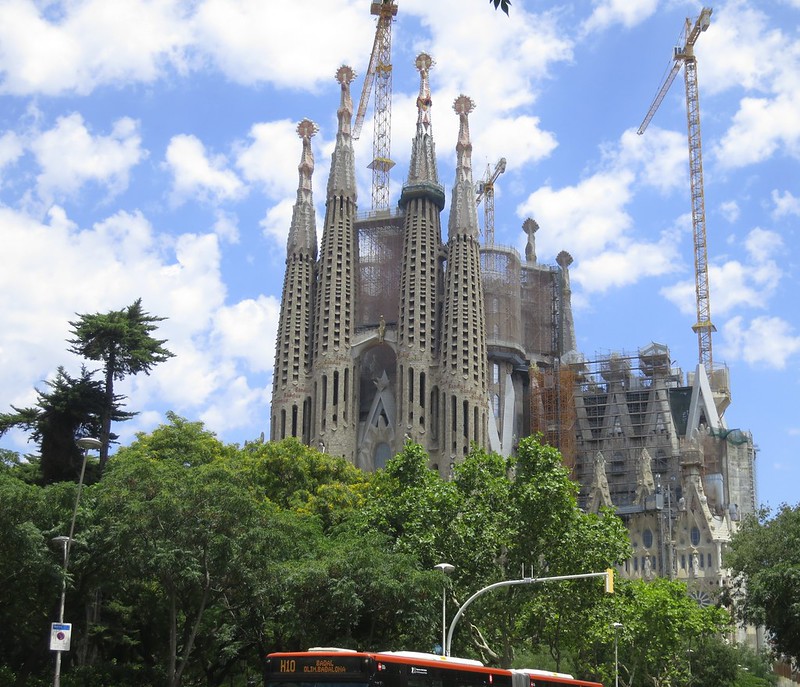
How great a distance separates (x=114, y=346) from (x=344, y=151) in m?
56.8

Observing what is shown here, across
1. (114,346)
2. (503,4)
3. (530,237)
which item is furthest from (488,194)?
(503,4)

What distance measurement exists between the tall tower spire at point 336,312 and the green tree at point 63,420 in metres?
44.9

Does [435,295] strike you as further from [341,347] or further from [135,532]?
[135,532]

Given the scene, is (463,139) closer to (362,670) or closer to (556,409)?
(556,409)

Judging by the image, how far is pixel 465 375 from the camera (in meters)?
104

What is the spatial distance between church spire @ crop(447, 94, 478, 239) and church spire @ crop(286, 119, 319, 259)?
13.2m

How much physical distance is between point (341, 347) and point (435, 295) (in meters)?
9.80

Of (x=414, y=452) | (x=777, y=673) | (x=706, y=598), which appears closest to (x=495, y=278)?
(x=706, y=598)

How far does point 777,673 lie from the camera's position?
278 ft

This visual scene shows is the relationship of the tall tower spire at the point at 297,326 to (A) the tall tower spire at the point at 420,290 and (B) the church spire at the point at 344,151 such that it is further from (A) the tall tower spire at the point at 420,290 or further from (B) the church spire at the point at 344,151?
(A) the tall tower spire at the point at 420,290

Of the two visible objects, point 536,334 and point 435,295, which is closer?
point 435,295

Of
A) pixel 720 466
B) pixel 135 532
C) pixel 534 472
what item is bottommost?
pixel 135 532

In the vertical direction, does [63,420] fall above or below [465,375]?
below

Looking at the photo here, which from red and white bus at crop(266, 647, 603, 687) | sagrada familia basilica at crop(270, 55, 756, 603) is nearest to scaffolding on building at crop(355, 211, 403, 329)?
sagrada familia basilica at crop(270, 55, 756, 603)
